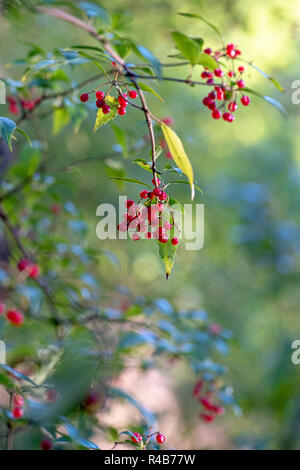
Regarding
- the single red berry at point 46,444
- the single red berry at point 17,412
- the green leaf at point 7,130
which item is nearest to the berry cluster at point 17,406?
the single red berry at point 17,412

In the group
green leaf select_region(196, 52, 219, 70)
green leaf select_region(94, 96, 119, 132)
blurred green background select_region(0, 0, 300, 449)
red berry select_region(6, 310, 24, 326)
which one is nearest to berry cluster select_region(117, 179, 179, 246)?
green leaf select_region(94, 96, 119, 132)

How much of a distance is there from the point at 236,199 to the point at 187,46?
2.71 meters

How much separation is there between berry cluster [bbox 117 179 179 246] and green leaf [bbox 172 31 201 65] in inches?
9.0

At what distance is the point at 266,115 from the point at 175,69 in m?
1.23

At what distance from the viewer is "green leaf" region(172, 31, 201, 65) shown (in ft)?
2.58

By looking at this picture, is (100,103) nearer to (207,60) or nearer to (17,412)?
(207,60)

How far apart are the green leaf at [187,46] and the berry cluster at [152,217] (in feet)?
0.75

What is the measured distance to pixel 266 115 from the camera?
4.92 m

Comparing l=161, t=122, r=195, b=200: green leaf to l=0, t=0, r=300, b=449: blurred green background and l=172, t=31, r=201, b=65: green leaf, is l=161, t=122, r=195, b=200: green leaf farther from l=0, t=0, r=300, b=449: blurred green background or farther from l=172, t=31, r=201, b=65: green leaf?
l=0, t=0, r=300, b=449: blurred green background

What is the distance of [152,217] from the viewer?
2.62ft

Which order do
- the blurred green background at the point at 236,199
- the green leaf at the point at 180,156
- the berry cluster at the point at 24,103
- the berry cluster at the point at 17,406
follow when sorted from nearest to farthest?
the green leaf at the point at 180,156, the berry cluster at the point at 17,406, the berry cluster at the point at 24,103, the blurred green background at the point at 236,199

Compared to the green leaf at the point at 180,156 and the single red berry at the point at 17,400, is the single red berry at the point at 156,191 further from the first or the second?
the single red berry at the point at 17,400

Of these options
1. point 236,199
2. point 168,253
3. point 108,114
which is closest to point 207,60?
point 108,114

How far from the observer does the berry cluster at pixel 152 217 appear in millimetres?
770
